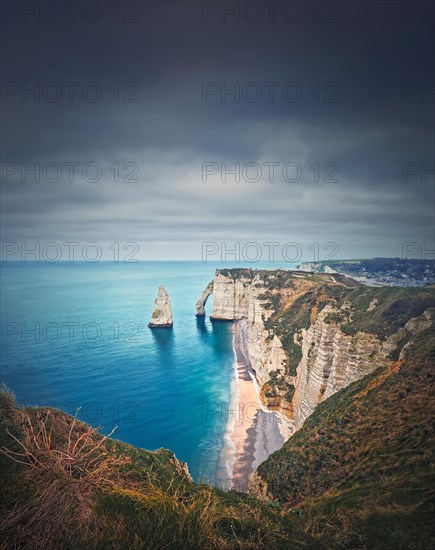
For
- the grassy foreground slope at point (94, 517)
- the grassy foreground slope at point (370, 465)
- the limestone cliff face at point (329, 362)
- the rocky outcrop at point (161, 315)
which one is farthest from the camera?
the rocky outcrop at point (161, 315)

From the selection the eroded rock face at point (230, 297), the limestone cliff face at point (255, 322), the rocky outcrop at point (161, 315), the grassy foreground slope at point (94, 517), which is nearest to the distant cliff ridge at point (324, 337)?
the limestone cliff face at point (255, 322)

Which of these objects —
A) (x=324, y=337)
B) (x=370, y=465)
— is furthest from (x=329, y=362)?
(x=370, y=465)

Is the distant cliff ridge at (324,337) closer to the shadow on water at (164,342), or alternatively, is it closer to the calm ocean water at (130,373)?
the calm ocean water at (130,373)

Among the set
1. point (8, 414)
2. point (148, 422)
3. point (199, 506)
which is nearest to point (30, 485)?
point (199, 506)

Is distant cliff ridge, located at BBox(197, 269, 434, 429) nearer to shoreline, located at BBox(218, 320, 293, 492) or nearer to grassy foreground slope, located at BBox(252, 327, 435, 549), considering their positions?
shoreline, located at BBox(218, 320, 293, 492)

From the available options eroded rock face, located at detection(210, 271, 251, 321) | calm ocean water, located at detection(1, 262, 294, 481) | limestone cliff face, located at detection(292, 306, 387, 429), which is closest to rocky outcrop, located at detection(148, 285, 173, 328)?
calm ocean water, located at detection(1, 262, 294, 481)

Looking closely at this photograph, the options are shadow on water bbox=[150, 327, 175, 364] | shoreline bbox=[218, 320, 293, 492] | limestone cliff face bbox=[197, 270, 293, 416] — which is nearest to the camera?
shoreline bbox=[218, 320, 293, 492]
